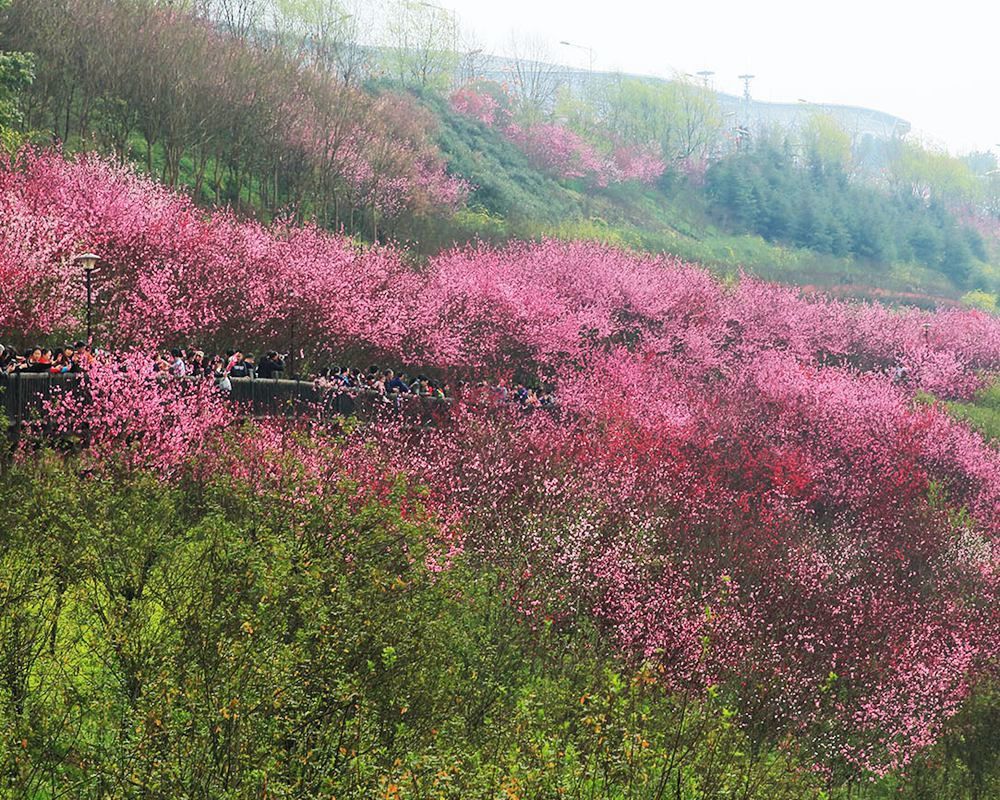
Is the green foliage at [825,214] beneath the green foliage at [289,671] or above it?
above

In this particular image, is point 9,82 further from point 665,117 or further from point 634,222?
point 665,117

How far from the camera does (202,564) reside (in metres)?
18.4

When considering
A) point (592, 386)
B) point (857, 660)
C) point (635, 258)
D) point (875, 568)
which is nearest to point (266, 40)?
point (635, 258)

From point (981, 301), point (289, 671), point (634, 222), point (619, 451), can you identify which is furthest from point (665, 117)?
point (289, 671)

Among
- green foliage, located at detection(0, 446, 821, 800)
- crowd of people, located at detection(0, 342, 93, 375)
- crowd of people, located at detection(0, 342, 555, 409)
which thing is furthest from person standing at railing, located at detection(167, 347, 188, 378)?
green foliage, located at detection(0, 446, 821, 800)

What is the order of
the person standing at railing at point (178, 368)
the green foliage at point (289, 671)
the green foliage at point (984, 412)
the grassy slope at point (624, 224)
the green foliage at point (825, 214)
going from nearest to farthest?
the green foliage at point (289, 671) → the person standing at railing at point (178, 368) → the green foliage at point (984, 412) → the grassy slope at point (624, 224) → the green foliage at point (825, 214)

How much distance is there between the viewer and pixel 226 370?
85.0ft

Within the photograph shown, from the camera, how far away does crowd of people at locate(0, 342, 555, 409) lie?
22.5m

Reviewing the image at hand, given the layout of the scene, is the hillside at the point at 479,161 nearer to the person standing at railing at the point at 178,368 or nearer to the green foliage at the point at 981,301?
the green foliage at the point at 981,301

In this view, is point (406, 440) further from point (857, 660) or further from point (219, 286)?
point (857, 660)

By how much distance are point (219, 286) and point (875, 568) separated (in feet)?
67.1

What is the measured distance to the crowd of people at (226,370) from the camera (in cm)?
2253

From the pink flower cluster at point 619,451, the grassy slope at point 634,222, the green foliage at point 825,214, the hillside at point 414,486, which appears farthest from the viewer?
the green foliage at point 825,214

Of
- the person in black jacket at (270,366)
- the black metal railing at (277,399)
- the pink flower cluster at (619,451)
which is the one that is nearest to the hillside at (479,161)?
the pink flower cluster at (619,451)
